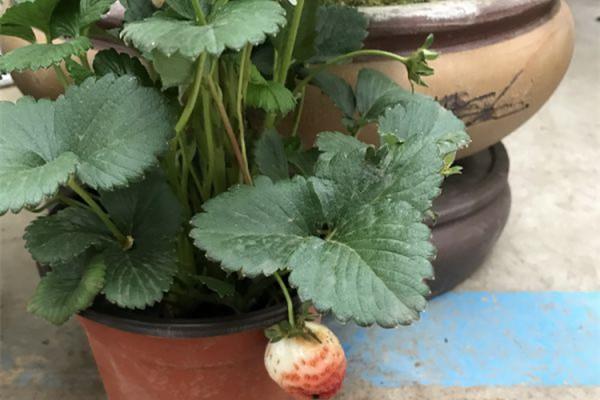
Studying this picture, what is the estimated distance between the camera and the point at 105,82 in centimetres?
50

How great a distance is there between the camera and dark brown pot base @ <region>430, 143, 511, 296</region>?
97cm

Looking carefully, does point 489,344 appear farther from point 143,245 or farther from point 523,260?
point 143,245

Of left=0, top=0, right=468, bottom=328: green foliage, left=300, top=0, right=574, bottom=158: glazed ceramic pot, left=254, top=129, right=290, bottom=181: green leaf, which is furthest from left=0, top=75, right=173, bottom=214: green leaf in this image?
left=300, top=0, right=574, bottom=158: glazed ceramic pot

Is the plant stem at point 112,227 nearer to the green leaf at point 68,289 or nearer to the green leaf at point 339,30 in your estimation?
the green leaf at point 68,289

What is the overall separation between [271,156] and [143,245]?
0.43 feet

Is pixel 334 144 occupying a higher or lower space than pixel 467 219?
higher

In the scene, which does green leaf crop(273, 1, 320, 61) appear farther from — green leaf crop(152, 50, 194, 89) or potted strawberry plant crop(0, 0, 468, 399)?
green leaf crop(152, 50, 194, 89)

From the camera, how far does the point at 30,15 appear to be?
0.51 m

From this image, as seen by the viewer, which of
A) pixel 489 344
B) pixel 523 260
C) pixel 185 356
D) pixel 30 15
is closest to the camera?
pixel 30 15

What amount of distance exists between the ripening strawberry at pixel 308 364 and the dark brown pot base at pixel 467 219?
16.8 inches

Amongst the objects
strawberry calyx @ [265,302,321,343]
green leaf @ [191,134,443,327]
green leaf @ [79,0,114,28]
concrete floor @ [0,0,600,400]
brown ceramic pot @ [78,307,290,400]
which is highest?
green leaf @ [79,0,114,28]

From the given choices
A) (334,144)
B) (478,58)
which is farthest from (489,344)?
(334,144)

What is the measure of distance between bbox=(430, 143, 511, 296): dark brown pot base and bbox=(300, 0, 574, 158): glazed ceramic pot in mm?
87

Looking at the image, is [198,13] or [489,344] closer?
[198,13]
